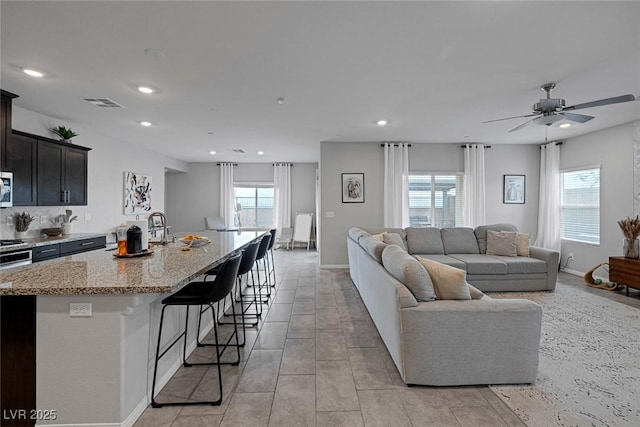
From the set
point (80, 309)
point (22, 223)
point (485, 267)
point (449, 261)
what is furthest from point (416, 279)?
point (22, 223)

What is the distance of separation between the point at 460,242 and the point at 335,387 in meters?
3.83

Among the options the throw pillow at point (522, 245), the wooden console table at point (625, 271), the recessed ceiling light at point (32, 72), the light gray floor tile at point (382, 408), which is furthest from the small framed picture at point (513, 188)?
the recessed ceiling light at point (32, 72)

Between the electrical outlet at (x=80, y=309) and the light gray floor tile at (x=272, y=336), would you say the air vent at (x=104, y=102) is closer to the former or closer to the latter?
the electrical outlet at (x=80, y=309)

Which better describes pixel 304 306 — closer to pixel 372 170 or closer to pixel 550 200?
pixel 372 170

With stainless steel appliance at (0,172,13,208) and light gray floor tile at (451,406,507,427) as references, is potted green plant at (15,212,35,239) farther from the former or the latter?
light gray floor tile at (451,406,507,427)

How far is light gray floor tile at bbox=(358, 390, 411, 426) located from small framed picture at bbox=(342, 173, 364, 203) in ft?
14.3

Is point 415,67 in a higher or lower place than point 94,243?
higher

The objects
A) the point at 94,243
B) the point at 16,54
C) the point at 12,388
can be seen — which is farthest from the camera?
the point at 94,243

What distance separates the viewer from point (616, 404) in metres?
1.94

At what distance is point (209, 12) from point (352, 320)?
3094 millimetres

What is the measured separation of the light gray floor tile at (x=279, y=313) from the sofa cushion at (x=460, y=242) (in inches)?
116

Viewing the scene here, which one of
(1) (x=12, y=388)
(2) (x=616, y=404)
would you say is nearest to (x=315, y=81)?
(1) (x=12, y=388)

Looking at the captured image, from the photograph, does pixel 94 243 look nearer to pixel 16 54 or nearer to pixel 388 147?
pixel 16 54

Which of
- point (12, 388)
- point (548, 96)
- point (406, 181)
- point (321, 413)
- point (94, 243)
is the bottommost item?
point (321, 413)
